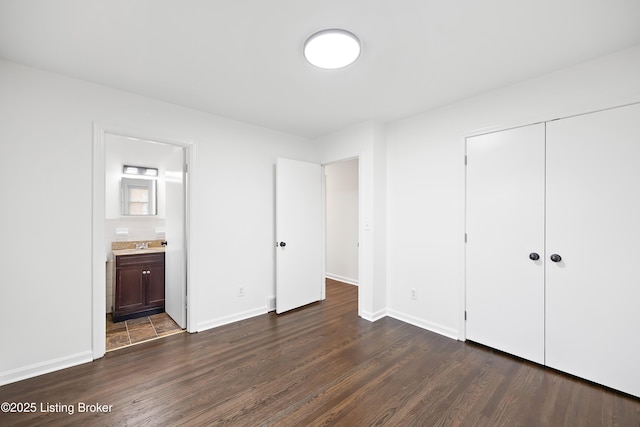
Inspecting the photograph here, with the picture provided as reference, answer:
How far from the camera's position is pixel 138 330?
2994 mm

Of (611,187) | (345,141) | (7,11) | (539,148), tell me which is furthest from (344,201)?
(7,11)

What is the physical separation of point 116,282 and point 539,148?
470 centimetres

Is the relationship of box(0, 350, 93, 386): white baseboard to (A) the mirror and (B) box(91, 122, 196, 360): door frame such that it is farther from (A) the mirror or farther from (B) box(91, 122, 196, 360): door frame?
(A) the mirror

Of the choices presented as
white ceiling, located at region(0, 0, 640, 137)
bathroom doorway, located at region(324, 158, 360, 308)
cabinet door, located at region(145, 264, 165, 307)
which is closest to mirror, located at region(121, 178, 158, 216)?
cabinet door, located at region(145, 264, 165, 307)

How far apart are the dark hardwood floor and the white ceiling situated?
2.46 metres

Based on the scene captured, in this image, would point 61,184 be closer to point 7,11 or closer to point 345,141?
point 7,11

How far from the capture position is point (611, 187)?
Answer: 6.44 feet

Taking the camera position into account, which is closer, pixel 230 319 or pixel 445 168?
pixel 445 168

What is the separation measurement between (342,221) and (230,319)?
2.85 m

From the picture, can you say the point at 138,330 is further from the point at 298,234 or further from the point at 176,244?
the point at 298,234

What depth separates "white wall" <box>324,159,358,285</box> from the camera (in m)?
5.08

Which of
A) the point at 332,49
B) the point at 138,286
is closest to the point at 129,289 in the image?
the point at 138,286

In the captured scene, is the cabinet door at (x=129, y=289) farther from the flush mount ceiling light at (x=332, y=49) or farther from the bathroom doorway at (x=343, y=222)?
the flush mount ceiling light at (x=332, y=49)

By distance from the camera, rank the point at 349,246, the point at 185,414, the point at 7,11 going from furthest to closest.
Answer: the point at 349,246 → the point at 185,414 → the point at 7,11
